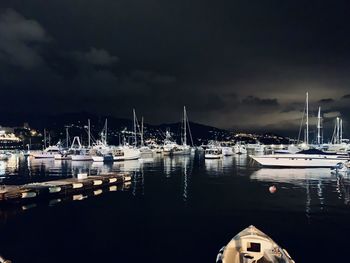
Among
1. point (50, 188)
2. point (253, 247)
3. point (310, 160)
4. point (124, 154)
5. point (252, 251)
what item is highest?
Result: point (124, 154)

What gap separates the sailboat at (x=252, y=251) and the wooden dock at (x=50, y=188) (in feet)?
124

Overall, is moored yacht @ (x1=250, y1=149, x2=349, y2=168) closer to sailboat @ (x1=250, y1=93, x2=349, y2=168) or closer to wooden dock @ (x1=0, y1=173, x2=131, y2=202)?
sailboat @ (x1=250, y1=93, x2=349, y2=168)

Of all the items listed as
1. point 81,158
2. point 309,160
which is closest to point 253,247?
point 309,160

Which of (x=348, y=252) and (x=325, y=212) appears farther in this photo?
(x=325, y=212)

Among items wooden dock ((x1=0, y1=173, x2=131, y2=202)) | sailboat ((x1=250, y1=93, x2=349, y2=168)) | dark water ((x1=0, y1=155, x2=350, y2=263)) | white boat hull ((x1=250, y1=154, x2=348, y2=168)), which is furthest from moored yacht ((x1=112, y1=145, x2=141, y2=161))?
dark water ((x1=0, y1=155, x2=350, y2=263))

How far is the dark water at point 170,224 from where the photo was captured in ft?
90.8

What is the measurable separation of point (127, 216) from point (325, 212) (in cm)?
2494

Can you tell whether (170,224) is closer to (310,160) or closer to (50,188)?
(50,188)

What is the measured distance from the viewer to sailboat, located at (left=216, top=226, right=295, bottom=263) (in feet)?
74.2

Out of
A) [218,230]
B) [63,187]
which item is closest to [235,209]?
[218,230]

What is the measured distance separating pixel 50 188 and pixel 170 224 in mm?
27778

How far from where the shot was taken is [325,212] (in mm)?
42688

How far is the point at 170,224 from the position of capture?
3672cm

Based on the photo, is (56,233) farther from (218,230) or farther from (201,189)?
(201,189)
